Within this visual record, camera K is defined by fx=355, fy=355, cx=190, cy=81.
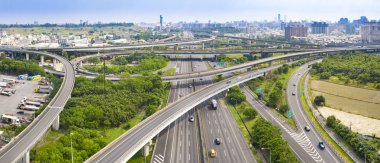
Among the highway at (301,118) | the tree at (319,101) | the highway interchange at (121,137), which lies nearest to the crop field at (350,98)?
the tree at (319,101)

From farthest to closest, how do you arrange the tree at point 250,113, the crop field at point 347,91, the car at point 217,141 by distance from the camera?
the crop field at point 347,91
the tree at point 250,113
the car at point 217,141

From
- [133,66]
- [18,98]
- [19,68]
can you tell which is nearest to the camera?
[18,98]

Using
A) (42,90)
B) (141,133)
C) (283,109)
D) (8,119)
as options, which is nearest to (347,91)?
(283,109)

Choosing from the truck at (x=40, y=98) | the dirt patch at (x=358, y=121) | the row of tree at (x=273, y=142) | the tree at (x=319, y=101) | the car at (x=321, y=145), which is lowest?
the car at (x=321, y=145)

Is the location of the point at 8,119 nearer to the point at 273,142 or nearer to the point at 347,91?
the point at 273,142

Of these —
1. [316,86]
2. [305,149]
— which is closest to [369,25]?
[316,86]

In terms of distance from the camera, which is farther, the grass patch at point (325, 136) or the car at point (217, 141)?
the car at point (217, 141)

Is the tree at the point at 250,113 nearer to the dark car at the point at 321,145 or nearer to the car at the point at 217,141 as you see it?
the car at the point at 217,141
